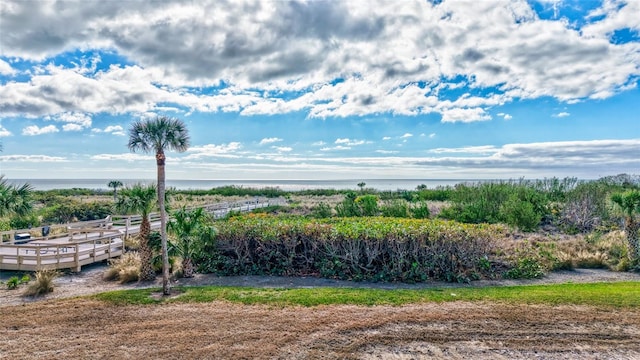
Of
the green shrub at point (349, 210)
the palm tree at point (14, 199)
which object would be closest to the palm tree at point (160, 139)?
the palm tree at point (14, 199)

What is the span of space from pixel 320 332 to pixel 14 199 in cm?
892

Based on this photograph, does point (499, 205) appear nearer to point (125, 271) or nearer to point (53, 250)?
point (125, 271)

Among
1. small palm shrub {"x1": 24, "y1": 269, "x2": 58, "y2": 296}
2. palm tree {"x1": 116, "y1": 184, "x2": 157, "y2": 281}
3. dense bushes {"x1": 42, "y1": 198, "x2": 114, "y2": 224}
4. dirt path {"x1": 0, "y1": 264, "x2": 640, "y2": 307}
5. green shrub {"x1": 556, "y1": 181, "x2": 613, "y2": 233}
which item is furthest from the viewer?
dense bushes {"x1": 42, "y1": 198, "x2": 114, "y2": 224}

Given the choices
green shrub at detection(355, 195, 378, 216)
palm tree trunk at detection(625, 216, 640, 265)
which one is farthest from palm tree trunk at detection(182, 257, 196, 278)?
palm tree trunk at detection(625, 216, 640, 265)

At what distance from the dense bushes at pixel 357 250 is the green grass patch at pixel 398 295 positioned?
1407 mm

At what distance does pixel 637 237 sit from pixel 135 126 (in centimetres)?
1641

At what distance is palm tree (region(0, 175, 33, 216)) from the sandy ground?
2.47 m

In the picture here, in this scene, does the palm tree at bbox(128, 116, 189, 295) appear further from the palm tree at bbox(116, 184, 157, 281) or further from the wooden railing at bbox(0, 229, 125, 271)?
the wooden railing at bbox(0, 229, 125, 271)

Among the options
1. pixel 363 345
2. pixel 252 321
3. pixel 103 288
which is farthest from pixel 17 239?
pixel 363 345

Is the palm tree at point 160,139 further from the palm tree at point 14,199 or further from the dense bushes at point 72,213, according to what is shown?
the dense bushes at point 72,213

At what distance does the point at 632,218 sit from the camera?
43.7 feet

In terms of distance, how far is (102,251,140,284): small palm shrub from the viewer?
1152 centimetres

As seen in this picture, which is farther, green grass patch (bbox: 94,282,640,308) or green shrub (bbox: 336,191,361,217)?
green shrub (bbox: 336,191,361,217)

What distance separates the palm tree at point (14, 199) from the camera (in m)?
9.81
